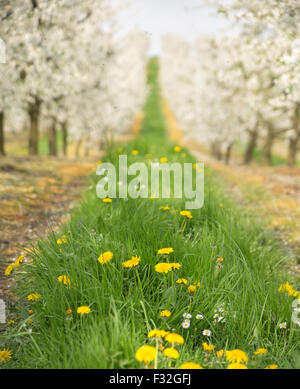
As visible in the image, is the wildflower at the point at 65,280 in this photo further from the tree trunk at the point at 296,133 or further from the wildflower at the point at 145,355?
the tree trunk at the point at 296,133

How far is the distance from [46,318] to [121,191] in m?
2.47

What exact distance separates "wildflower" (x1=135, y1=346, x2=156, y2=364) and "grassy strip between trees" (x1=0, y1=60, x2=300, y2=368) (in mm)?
116

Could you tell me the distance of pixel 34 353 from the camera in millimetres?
2391

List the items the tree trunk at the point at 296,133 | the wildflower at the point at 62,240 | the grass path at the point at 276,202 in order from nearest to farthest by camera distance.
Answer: the wildflower at the point at 62,240 < the grass path at the point at 276,202 < the tree trunk at the point at 296,133

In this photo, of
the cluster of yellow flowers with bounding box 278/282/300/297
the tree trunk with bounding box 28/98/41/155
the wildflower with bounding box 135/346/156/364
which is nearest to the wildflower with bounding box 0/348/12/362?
the wildflower with bounding box 135/346/156/364

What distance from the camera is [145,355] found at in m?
1.95

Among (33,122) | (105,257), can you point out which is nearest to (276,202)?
(105,257)

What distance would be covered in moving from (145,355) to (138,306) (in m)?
0.67

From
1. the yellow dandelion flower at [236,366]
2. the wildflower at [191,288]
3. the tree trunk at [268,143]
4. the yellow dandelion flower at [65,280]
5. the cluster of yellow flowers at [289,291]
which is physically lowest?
the yellow dandelion flower at [236,366]

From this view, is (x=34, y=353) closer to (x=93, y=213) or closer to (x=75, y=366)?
(x=75, y=366)

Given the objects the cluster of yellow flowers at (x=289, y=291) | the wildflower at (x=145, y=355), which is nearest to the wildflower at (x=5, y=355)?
the wildflower at (x=145, y=355)

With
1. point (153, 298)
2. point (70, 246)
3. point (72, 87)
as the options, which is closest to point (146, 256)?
point (153, 298)

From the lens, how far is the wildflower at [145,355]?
1.93 m

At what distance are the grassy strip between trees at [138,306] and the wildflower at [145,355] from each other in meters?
0.12
